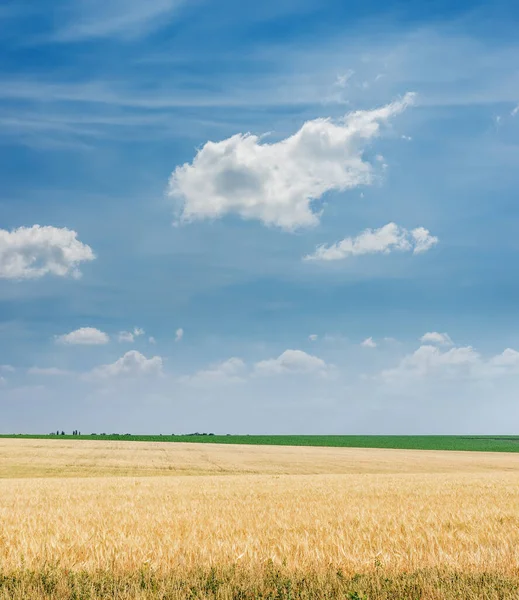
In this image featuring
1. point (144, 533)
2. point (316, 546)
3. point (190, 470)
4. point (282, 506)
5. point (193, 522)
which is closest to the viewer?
point (316, 546)

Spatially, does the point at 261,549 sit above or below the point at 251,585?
below

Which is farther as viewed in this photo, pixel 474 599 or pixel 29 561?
pixel 29 561

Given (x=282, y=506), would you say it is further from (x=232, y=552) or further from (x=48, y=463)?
(x=48, y=463)

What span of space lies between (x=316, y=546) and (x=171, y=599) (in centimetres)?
337

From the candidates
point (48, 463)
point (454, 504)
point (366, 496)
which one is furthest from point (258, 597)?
point (48, 463)

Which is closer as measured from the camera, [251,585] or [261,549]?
[251,585]

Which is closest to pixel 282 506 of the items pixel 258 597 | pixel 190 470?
pixel 258 597

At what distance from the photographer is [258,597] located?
6.88 metres

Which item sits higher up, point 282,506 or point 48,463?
point 282,506

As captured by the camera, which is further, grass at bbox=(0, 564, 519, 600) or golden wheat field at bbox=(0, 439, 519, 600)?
golden wheat field at bbox=(0, 439, 519, 600)

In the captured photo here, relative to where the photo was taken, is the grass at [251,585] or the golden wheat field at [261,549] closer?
the grass at [251,585]

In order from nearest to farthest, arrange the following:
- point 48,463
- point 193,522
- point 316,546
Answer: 1. point 316,546
2. point 193,522
3. point 48,463

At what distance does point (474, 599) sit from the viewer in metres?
6.55

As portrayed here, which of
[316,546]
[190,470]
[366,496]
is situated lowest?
[190,470]
